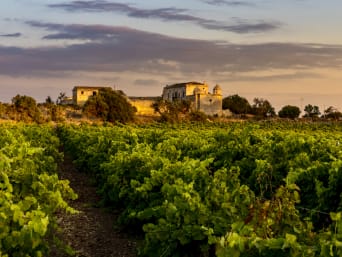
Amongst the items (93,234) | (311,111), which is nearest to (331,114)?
(311,111)

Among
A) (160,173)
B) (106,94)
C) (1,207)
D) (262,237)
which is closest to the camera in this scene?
(262,237)

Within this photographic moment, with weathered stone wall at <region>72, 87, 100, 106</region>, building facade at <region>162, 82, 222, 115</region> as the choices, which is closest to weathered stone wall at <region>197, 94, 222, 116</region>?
building facade at <region>162, 82, 222, 115</region>

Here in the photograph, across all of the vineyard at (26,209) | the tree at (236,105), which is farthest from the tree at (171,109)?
the vineyard at (26,209)

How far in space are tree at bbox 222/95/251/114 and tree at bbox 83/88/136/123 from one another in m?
32.6

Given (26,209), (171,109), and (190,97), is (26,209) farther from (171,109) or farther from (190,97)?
(190,97)

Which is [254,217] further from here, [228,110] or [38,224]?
[228,110]

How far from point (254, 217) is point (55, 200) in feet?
8.46

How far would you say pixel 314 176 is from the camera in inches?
371

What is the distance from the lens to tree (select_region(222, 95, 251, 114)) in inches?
4077

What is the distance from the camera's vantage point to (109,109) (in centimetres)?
7431

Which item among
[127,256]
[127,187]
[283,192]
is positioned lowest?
[127,256]

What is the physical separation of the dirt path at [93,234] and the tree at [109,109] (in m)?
59.0

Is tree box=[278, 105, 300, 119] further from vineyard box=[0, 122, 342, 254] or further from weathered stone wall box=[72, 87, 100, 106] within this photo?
vineyard box=[0, 122, 342, 254]

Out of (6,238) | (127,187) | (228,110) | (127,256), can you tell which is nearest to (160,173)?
(127,256)
